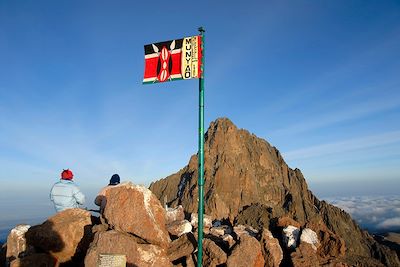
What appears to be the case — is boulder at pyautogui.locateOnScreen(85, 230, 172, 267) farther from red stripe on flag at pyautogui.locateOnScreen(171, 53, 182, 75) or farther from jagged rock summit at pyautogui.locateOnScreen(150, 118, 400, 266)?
jagged rock summit at pyautogui.locateOnScreen(150, 118, 400, 266)

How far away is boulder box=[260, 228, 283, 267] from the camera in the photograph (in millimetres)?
12617

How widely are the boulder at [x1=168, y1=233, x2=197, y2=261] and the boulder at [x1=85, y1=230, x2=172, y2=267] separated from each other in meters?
0.68

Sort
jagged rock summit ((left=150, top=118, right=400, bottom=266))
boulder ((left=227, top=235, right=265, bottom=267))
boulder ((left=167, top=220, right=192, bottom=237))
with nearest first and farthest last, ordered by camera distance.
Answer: boulder ((left=227, top=235, right=265, bottom=267)) < boulder ((left=167, top=220, right=192, bottom=237)) < jagged rock summit ((left=150, top=118, right=400, bottom=266))

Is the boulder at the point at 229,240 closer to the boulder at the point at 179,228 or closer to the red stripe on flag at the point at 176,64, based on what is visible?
the boulder at the point at 179,228

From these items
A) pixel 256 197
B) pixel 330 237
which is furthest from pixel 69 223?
pixel 256 197

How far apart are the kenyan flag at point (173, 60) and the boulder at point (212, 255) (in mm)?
6127

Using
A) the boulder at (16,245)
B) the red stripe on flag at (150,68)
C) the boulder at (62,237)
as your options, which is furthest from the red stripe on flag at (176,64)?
the boulder at (16,245)

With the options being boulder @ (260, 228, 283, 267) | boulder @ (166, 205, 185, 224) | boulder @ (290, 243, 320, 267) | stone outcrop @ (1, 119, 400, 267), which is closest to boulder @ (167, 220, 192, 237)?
stone outcrop @ (1, 119, 400, 267)

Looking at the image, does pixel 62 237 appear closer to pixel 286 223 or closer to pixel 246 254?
pixel 246 254

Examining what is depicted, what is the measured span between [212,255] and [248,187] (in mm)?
134841

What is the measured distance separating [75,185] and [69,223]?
5.54 ft

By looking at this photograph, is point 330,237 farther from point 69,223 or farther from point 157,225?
point 69,223

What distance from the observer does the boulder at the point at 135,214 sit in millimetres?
12703

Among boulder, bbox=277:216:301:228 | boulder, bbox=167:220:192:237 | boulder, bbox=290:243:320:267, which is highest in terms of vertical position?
boulder, bbox=277:216:301:228
